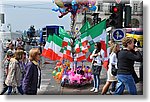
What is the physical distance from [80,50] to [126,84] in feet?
4.02

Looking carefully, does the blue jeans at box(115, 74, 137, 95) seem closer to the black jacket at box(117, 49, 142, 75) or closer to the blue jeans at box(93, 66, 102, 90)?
the black jacket at box(117, 49, 142, 75)

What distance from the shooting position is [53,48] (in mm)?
6188

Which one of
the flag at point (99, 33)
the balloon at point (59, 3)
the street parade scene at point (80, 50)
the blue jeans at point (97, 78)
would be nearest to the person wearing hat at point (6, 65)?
the street parade scene at point (80, 50)

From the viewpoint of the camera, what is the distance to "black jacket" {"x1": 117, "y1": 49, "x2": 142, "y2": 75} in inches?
209

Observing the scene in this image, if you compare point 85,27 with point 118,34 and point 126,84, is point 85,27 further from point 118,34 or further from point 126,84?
point 126,84

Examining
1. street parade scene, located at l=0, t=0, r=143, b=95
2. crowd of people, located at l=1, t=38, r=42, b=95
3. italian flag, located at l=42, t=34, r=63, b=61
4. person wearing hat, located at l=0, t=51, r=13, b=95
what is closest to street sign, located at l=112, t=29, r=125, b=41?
street parade scene, located at l=0, t=0, r=143, b=95

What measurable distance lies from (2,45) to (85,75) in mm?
1697

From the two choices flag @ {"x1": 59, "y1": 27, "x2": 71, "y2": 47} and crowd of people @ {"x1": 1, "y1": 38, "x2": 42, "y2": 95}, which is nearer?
crowd of people @ {"x1": 1, "y1": 38, "x2": 42, "y2": 95}

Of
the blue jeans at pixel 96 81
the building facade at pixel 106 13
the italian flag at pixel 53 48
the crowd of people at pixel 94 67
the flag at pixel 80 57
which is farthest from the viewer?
the flag at pixel 80 57

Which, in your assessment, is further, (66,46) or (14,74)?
(66,46)

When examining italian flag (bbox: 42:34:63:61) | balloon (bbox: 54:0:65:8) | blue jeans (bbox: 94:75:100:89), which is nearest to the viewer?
balloon (bbox: 54:0:65:8)

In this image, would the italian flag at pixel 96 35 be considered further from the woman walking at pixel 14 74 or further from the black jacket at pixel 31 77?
the black jacket at pixel 31 77

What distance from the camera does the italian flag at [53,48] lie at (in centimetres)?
613

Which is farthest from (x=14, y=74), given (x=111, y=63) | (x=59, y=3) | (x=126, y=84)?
(x=126, y=84)
